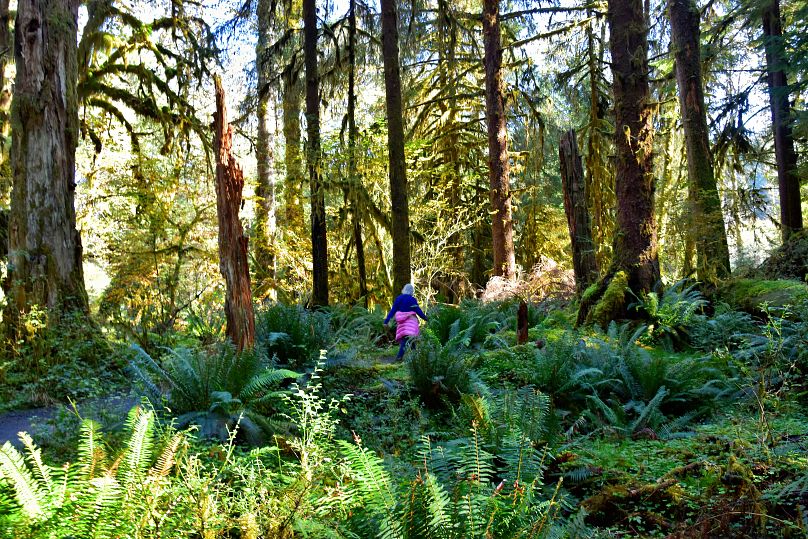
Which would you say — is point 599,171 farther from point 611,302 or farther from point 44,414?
point 44,414

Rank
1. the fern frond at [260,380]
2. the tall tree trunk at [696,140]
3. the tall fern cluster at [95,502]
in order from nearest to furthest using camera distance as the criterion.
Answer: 1. the tall fern cluster at [95,502]
2. the fern frond at [260,380]
3. the tall tree trunk at [696,140]

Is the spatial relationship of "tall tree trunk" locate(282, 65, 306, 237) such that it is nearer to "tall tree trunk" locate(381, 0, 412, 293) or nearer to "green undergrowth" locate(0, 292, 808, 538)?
"tall tree trunk" locate(381, 0, 412, 293)

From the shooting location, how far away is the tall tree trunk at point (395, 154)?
1155 cm

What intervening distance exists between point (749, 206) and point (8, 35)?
59.7 ft

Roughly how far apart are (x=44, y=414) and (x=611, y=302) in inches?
300

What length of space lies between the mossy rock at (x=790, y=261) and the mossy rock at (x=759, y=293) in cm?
137

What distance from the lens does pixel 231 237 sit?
6023 millimetres

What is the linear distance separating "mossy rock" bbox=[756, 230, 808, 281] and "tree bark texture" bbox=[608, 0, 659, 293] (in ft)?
10.3

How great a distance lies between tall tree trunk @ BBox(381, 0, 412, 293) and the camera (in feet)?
37.9

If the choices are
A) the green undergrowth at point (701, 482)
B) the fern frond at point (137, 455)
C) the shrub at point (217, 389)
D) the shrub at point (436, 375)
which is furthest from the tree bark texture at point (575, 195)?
the fern frond at point (137, 455)

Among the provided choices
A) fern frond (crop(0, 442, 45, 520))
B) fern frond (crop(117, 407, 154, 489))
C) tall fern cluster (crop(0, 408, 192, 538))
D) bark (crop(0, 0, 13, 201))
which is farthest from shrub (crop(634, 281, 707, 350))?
bark (crop(0, 0, 13, 201))

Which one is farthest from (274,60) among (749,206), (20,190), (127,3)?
(749,206)

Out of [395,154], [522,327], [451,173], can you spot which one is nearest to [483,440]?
[522,327]

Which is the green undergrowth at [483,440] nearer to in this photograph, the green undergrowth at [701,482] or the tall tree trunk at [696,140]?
the green undergrowth at [701,482]
